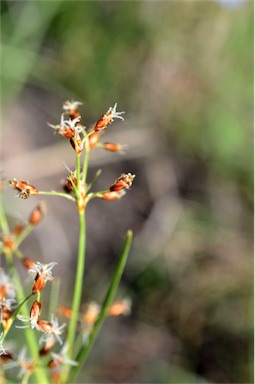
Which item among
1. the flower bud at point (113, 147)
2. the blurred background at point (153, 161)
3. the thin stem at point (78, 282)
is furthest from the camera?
the blurred background at point (153, 161)

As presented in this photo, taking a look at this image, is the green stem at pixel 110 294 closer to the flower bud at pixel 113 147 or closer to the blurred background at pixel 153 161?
the flower bud at pixel 113 147

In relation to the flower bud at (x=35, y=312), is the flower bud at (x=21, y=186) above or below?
above

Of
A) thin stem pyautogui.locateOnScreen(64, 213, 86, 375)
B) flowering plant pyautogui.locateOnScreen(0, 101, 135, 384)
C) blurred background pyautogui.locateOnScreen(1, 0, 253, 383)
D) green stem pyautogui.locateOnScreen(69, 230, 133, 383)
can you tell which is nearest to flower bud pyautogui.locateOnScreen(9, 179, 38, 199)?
flowering plant pyautogui.locateOnScreen(0, 101, 135, 384)

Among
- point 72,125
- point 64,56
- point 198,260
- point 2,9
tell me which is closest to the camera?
point 72,125

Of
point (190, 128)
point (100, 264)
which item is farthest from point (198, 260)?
point (190, 128)

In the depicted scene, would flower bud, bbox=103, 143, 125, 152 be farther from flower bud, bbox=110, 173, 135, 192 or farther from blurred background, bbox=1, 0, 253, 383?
blurred background, bbox=1, 0, 253, 383

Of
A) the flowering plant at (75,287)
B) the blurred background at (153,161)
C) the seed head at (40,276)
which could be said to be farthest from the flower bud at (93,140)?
the blurred background at (153,161)

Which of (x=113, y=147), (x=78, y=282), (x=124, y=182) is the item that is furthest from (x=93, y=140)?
(x=78, y=282)

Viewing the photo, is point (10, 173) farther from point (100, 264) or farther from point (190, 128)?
point (190, 128)

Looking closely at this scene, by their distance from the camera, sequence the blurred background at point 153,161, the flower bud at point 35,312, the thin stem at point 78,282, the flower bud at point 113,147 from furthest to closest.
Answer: the blurred background at point 153,161, the flower bud at point 113,147, the thin stem at point 78,282, the flower bud at point 35,312
